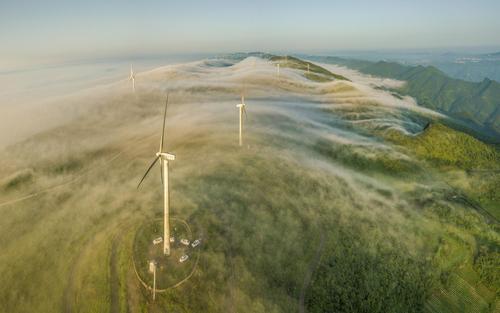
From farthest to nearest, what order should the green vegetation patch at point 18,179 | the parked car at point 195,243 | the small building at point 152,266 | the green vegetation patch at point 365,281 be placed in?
1. the green vegetation patch at point 18,179
2. the green vegetation patch at point 365,281
3. the parked car at point 195,243
4. the small building at point 152,266

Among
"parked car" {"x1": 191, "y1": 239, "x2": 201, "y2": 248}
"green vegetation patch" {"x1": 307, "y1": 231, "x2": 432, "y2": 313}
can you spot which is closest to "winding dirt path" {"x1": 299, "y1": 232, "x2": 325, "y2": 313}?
"green vegetation patch" {"x1": 307, "y1": 231, "x2": 432, "y2": 313}

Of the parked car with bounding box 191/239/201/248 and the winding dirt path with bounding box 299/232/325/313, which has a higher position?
the parked car with bounding box 191/239/201/248

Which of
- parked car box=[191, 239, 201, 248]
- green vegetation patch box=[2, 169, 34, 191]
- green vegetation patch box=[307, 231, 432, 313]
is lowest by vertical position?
green vegetation patch box=[307, 231, 432, 313]

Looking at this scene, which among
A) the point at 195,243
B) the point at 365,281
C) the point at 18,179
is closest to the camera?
the point at 195,243

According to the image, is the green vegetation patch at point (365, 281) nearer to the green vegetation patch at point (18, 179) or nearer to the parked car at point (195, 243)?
the parked car at point (195, 243)

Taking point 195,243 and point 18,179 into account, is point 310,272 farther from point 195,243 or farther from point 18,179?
point 18,179

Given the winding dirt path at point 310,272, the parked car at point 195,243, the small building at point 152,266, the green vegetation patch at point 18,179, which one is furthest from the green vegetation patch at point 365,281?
the green vegetation patch at point 18,179

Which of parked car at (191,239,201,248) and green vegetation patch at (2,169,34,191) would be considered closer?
parked car at (191,239,201,248)

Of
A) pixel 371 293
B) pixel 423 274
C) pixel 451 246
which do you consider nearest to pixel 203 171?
pixel 371 293

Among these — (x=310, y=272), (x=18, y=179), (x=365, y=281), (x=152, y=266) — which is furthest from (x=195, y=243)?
(x=18, y=179)

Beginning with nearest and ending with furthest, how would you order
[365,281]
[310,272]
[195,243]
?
[195,243], [310,272], [365,281]

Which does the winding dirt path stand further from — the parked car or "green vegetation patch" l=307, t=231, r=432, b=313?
the parked car
